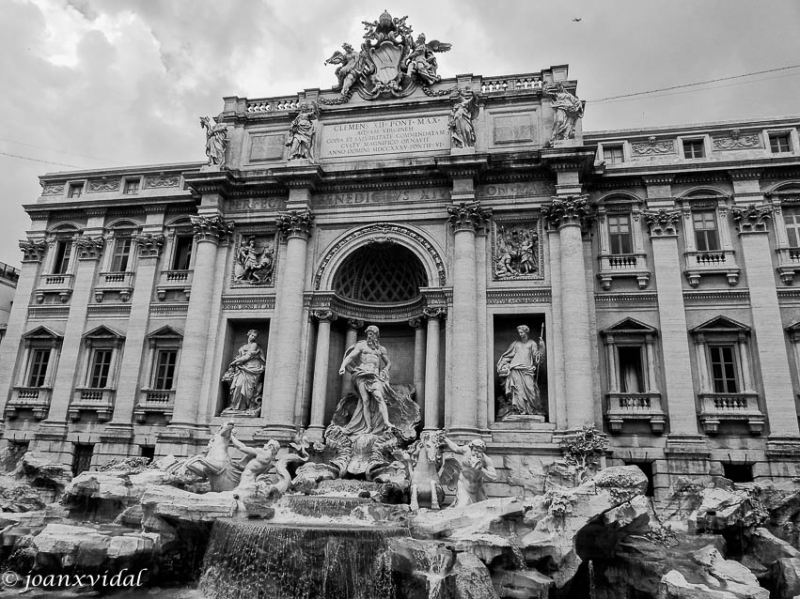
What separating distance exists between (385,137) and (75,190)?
47.6 feet

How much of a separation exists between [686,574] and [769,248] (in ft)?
39.4

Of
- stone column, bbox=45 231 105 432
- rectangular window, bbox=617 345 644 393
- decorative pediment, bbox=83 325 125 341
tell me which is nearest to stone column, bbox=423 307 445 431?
rectangular window, bbox=617 345 644 393

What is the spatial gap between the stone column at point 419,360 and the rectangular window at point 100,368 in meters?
12.2

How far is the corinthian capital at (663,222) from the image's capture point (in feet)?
68.2

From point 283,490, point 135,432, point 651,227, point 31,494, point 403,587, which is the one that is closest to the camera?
point 403,587

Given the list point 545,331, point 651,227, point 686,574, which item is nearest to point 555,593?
point 686,574

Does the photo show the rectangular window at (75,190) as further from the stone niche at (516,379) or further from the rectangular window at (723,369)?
the rectangular window at (723,369)

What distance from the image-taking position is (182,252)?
82.1ft

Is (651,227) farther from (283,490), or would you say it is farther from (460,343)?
(283,490)

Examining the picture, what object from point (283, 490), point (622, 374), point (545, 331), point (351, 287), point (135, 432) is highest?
point (351, 287)

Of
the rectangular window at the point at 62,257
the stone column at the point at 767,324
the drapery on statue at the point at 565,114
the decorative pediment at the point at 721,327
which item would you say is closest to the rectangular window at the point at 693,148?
the stone column at the point at 767,324

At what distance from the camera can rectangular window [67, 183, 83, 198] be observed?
2685 cm

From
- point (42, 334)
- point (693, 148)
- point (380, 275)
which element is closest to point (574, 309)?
point (380, 275)

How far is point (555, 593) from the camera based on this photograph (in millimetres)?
12383
